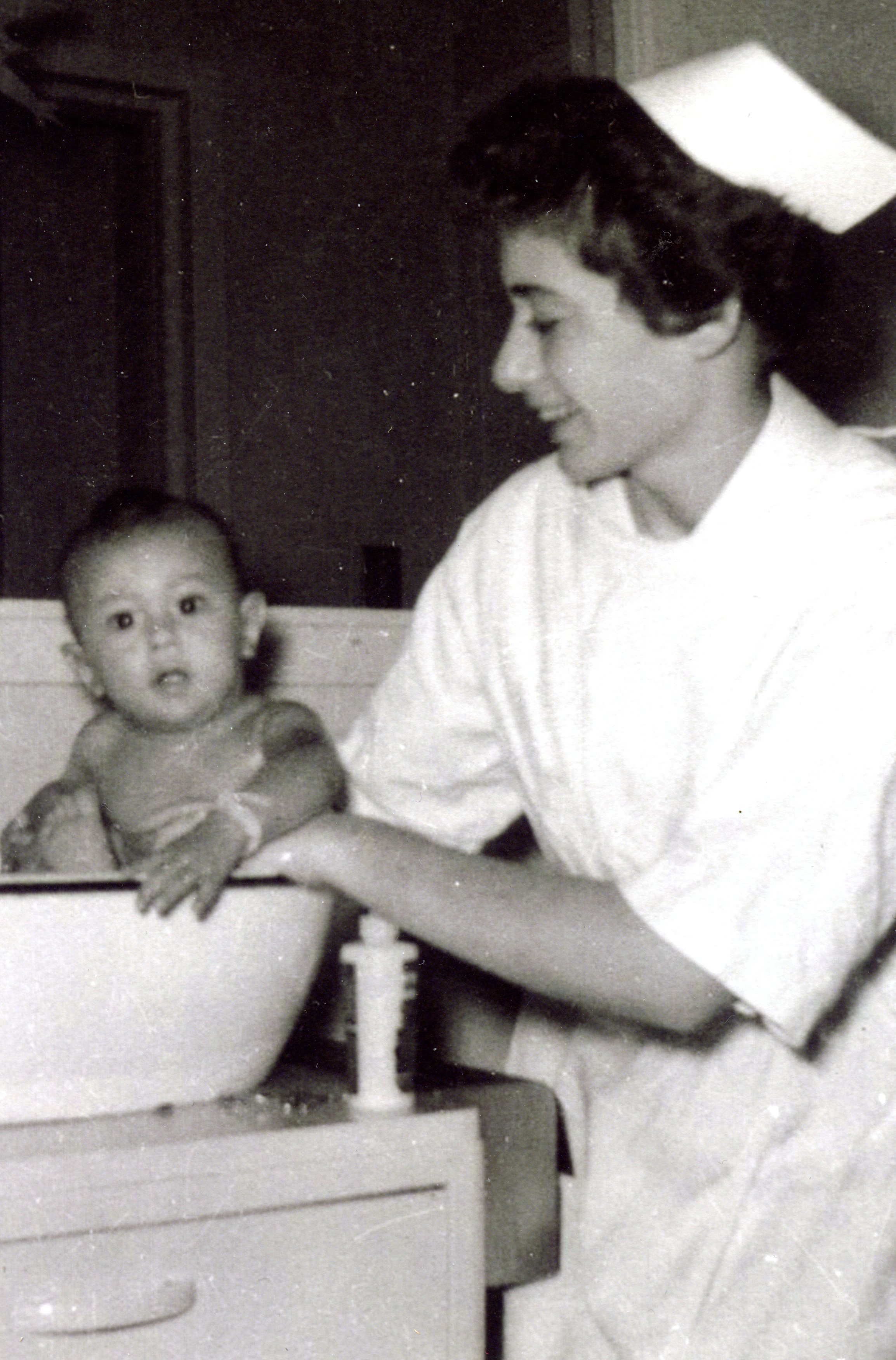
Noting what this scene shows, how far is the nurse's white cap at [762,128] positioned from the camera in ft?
2.82

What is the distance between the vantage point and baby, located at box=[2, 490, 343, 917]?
97 cm

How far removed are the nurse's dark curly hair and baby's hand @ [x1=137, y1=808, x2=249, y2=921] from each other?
0.35 m

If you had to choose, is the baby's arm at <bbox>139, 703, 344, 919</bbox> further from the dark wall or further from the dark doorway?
the dark doorway

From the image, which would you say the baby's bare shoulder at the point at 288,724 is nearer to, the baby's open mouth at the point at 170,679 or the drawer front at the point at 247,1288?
the baby's open mouth at the point at 170,679

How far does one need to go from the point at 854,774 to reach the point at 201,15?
1972mm

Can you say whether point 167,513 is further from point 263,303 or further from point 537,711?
point 263,303

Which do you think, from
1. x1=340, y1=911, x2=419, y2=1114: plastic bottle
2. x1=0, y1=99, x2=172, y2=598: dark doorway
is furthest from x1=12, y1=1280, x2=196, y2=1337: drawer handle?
x1=0, y1=99, x2=172, y2=598: dark doorway

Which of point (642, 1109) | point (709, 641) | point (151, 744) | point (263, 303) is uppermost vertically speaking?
point (263, 303)

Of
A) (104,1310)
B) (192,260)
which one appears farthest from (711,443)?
(192,260)

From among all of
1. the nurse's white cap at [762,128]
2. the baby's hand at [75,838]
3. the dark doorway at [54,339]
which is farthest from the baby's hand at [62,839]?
the dark doorway at [54,339]

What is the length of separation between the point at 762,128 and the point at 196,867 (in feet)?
1.59

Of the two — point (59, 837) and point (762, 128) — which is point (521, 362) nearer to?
point (762, 128)

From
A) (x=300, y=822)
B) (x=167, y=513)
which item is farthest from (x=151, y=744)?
(x=300, y=822)

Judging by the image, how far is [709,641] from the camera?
34.2 inches
